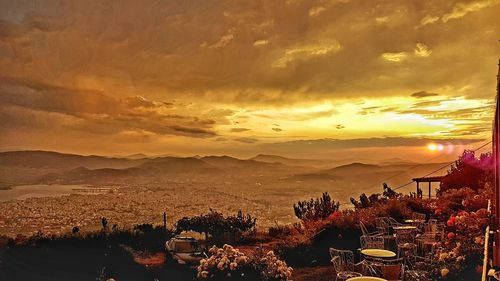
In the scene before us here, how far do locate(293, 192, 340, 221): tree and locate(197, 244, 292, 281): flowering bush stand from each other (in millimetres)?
2065

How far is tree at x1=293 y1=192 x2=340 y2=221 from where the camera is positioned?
8730 mm

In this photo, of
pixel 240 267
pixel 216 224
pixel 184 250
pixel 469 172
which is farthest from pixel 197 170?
pixel 469 172

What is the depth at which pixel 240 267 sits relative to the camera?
6711mm

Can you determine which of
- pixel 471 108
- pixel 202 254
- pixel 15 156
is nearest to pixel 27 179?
pixel 15 156

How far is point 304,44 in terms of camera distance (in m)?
7.85

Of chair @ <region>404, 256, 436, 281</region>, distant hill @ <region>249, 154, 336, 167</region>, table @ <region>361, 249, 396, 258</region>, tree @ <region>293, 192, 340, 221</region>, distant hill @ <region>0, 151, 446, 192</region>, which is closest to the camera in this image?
table @ <region>361, 249, 396, 258</region>

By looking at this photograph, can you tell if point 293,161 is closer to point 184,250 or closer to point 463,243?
point 184,250

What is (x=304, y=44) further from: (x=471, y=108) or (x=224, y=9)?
(x=471, y=108)

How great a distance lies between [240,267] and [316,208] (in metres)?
2.66

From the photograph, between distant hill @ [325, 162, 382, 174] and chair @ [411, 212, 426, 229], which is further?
distant hill @ [325, 162, 382, 174]

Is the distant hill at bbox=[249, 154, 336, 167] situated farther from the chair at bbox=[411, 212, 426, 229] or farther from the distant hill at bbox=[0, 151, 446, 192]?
the chair at bbox=[411, 212, 426, 229]

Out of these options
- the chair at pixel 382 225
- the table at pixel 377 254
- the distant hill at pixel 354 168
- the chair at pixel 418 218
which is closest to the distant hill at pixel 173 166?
the distant hill at pixel 354 168

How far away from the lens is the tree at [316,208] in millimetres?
8730

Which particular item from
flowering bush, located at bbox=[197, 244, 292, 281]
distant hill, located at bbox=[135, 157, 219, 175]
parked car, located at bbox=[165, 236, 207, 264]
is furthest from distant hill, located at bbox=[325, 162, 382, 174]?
parked car, located at bbox=[165, 236, 207, 264]
